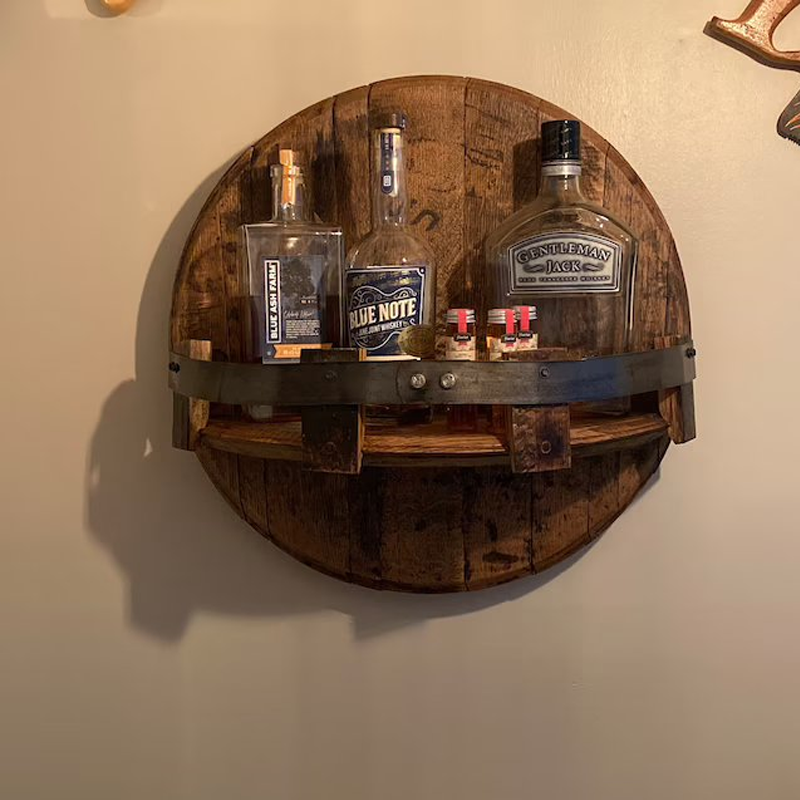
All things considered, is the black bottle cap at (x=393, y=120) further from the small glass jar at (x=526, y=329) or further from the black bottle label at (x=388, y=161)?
the small glass jar at (x=526, y=329)

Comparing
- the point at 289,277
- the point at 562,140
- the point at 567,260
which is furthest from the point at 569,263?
the point at 289,277

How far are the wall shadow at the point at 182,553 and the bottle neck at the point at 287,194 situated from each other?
0.76 ft

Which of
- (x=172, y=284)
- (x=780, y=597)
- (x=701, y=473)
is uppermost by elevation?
(x=172, y=284)

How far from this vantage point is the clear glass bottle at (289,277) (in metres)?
0.81

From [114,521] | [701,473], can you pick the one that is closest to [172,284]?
[114,521]

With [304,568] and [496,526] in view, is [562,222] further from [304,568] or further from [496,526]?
[304,568]

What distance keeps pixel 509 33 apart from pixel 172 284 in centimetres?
40

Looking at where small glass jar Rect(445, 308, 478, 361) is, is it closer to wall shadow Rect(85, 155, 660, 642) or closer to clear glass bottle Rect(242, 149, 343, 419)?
clear glass bottle Rect(242, 149, 343, 419)

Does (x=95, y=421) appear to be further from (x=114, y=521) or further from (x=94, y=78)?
(x=94, y=78)

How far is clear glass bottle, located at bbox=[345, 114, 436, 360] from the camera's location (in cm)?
80

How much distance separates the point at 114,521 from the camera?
982 mm

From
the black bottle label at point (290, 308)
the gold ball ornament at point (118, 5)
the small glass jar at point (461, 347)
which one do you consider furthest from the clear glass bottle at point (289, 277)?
the gold ball ornament at point (118, 5)

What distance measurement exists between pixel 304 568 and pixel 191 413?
233 millimetres

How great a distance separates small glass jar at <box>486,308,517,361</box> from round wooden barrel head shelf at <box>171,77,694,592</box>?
0.35 ft
